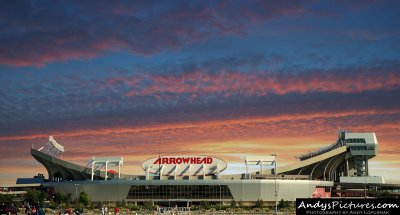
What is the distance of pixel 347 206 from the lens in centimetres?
4844

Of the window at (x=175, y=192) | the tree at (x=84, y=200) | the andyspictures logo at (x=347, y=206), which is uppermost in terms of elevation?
the andyspictures logo at (x=347, y=206)

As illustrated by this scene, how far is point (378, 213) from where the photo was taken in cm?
4822

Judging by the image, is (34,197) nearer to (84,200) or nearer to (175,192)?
(84,200)

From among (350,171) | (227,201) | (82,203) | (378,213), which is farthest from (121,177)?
(378,213)

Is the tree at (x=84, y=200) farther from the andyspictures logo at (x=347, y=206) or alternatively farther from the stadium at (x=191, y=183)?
the andyspictures logo at (x=347, y=206)

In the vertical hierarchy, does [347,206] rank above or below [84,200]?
above

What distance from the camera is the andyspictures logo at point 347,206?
48.1 meters

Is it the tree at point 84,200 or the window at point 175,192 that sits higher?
the window at point 175,192

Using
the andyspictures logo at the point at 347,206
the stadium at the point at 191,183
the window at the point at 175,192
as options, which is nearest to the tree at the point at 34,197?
the stadium at the point at 191,183

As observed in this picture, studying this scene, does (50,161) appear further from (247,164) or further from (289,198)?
(289,198)

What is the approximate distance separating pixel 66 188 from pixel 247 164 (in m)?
54.8

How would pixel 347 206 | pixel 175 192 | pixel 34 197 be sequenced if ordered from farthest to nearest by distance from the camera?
pixel 175 192, pixel 34 197, pixel 347 206

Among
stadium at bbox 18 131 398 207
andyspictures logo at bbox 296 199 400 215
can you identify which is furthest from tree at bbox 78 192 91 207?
andyspictures logo at bbox 296 199 400 215

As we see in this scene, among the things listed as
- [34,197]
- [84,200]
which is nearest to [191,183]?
[84,200]
